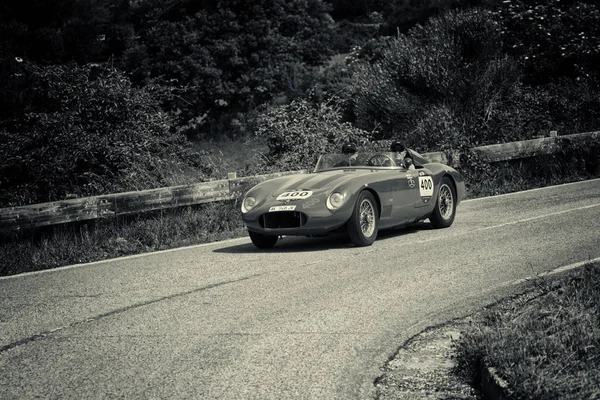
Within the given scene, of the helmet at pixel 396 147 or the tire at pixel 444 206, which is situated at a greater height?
the helmet at pixel 396 147

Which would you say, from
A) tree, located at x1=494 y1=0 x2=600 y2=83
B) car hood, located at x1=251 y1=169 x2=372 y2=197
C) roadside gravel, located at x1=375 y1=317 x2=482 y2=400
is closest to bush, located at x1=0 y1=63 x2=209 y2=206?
car hood, located at x1=251 y1=169 x2=372 y2=197

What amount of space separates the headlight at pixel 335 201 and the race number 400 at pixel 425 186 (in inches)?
73.6

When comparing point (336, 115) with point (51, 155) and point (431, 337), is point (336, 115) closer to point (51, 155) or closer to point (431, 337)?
point (51, 155)

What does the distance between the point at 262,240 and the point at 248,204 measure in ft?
1.70

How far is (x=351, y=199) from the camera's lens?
1027cm

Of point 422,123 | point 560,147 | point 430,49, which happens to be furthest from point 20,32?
point 560,147

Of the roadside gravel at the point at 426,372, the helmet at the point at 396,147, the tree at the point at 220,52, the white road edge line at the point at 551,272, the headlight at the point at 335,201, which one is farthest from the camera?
the tree at the point at 220,52

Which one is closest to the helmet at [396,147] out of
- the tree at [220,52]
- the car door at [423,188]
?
the car door at [423,188]

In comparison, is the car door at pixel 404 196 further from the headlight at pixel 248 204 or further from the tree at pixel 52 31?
the tree at pixel 52 31

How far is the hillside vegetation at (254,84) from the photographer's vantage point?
1505 centimetres

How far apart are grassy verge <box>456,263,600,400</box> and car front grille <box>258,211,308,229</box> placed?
12.4 feet

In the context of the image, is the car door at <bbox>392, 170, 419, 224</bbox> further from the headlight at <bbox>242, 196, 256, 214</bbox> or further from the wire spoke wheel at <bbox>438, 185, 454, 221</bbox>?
the headlight at <bbox>242, 196, 256, 214</bbox>

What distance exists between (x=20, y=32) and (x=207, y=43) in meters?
10.8

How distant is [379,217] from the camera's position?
10812mm
